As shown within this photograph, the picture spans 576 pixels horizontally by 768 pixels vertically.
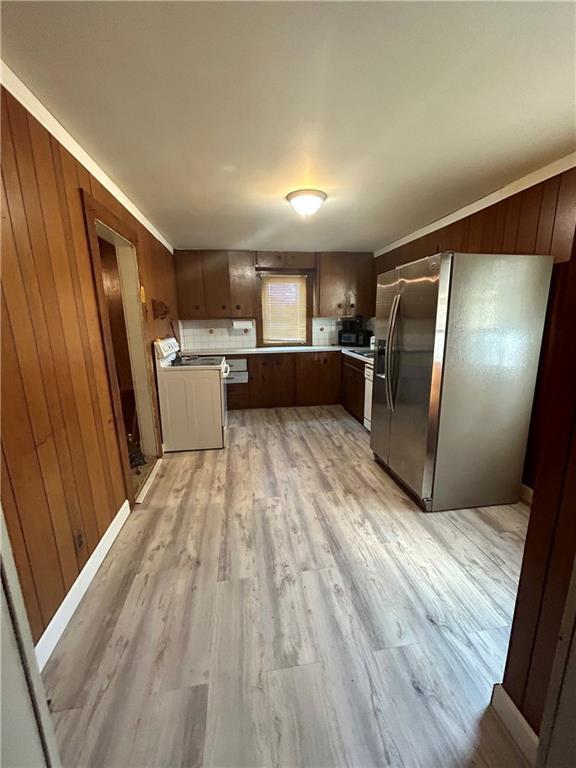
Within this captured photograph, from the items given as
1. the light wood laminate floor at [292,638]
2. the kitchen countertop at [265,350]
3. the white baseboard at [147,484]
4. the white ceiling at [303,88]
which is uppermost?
the white ceiling at [303,88]

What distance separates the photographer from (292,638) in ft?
4.52

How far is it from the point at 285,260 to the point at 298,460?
3018mm

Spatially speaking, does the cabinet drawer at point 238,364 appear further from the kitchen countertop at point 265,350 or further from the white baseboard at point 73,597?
the white baseboard at point 73,597

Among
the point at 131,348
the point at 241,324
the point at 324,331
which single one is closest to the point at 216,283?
the point at 241,324

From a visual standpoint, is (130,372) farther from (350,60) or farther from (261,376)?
(350,60)

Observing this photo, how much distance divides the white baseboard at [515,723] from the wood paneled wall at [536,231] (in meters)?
1.08

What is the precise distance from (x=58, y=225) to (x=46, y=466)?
3.82 ft

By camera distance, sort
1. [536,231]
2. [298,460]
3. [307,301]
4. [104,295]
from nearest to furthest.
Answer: [104,295]
[536,231]
[298,460]
[307,301]

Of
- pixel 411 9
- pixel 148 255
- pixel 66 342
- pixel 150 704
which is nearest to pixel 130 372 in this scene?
pixel 148 255

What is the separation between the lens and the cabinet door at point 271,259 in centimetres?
456

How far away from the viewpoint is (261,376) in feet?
15.4

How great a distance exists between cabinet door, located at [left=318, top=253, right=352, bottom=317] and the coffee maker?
318mm

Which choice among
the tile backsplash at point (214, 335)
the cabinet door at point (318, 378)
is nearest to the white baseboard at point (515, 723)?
the cabinet door at point (318, 378)

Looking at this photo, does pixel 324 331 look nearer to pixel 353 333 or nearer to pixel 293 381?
pixel 353 333
